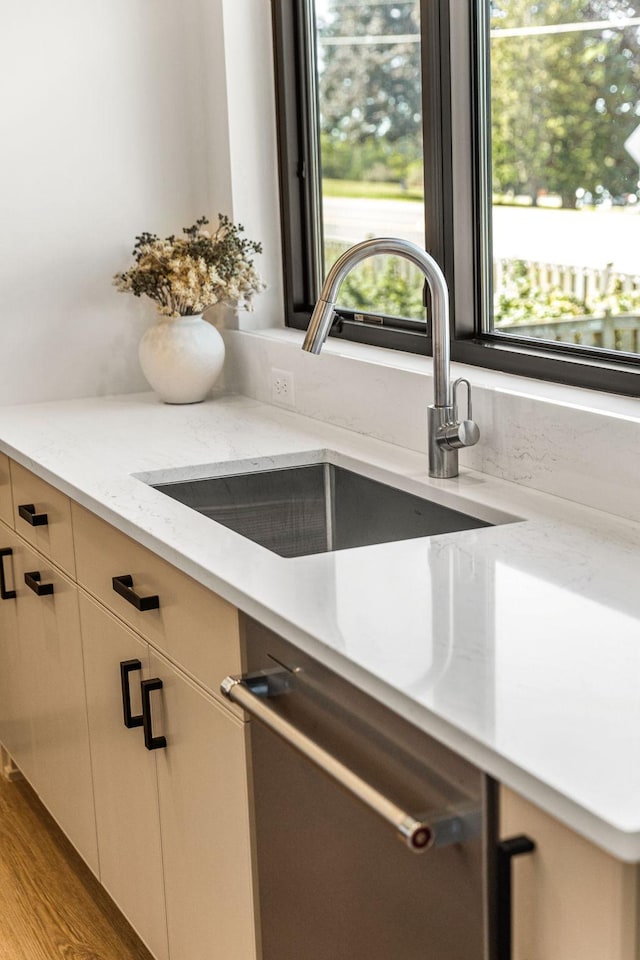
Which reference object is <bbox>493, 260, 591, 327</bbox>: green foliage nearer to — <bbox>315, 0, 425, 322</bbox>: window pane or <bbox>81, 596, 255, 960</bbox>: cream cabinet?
<bbox>315, 0, 425, 322</bbox>: window pane

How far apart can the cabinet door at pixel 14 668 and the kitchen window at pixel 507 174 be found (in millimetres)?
903

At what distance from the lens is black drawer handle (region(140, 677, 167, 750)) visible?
5.88ft

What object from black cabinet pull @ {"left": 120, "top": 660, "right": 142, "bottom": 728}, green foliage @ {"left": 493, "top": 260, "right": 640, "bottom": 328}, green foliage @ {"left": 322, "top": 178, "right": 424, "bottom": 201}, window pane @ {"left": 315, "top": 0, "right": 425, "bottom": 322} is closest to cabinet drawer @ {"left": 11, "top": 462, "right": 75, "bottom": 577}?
black cabinet pull @ {"left": 120, "top": 660, "right": 142, "bottom": 728}

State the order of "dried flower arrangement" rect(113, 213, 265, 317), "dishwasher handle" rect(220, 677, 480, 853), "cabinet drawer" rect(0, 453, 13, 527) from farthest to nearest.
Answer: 1. "dried flower arrangement" rect(113, 213, 265, 317)
2. "cabinet drawer" rect(0, 453, 13, 527)
3. "dishwasher handle" rect(220, 677, 480, 853)

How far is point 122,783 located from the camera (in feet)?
6.65

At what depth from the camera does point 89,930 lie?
229 cm

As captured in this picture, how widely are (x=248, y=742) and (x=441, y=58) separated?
4.55 feet

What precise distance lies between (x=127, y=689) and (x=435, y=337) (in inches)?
30.1

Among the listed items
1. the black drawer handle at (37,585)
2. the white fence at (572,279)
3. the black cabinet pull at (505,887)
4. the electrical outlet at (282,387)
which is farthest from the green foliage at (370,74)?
the black cabinet pull at (505,887)

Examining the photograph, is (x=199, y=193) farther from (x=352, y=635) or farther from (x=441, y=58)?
(x=352, y=635)

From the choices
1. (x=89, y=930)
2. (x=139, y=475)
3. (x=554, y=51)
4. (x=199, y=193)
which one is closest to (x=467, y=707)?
(x=139, y=475)

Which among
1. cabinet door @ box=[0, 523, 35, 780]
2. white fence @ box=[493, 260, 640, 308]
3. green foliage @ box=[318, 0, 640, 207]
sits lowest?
cabinet door @ box=[0, 523, 35, 780]

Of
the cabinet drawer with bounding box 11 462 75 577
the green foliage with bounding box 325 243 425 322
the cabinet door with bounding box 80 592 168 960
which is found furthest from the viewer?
the green foliage with bounding box 325 243 425 322

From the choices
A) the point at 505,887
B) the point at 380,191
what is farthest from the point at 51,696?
the point at 380,191
